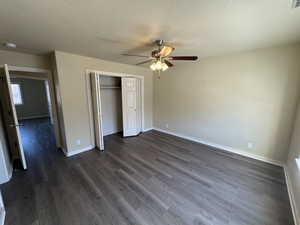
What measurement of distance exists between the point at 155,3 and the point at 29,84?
29.5 ft

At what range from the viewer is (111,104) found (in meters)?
4.47

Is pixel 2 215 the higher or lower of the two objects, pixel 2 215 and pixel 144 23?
the lower

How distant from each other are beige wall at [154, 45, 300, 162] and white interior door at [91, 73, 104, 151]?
2468 millimetres

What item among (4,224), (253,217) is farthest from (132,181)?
(253,217)

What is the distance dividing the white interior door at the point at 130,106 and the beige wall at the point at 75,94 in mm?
813

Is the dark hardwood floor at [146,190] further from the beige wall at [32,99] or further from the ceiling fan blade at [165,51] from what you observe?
the beige wall at [32,99]

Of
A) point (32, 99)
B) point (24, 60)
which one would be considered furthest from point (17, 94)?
point (24, 60)

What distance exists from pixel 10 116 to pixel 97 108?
5.59ft

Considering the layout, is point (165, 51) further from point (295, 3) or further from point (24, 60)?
point (24, 60)

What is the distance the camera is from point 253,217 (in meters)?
1.59

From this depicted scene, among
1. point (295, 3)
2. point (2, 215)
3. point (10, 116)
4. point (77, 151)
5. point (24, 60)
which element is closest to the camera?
point (295, 3)

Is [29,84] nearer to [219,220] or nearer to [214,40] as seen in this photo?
[214,40]

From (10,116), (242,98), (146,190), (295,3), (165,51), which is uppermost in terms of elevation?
(295,3)

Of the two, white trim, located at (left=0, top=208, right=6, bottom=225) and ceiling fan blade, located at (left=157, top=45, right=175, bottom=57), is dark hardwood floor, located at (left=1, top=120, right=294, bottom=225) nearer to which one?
white trim, located at (left=0, top=208, right=6, bottom=225)
